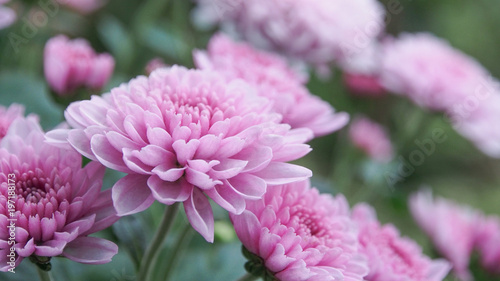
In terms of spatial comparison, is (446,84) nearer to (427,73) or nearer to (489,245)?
(427,73)

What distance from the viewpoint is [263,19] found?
1.73ft

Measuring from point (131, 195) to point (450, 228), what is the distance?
1.19 feet

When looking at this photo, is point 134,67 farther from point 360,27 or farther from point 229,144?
point 229,144

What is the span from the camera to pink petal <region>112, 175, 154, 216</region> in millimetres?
237

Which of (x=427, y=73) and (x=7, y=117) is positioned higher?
(x=427, y=73)

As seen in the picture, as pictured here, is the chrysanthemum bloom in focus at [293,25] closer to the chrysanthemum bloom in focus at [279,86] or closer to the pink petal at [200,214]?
the chrysanthemum bloom in focus at [279,86]

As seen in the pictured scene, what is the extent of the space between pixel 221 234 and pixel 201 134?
189 mm

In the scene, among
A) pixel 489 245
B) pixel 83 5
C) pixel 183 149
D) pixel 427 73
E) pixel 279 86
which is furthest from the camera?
pixel 83 5

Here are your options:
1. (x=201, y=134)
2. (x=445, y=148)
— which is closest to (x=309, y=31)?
(x=201, y=134)

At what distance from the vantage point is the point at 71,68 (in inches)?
16.7

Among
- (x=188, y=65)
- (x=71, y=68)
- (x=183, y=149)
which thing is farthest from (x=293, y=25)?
(x=183, y=149)

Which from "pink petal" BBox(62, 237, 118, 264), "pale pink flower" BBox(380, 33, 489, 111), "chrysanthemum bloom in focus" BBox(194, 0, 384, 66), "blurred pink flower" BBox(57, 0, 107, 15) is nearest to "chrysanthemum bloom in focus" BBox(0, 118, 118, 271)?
"pink petal" BBox(62, 237, 118, 264)

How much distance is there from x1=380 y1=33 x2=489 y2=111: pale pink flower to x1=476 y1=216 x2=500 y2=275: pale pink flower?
14 centimetres

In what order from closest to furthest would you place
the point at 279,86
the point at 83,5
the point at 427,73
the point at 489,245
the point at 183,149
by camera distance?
1. the point at 183,149
2. the point at 279,86
3. the point at 489,245
4. the point at 427,73
5. the point at 83,5
